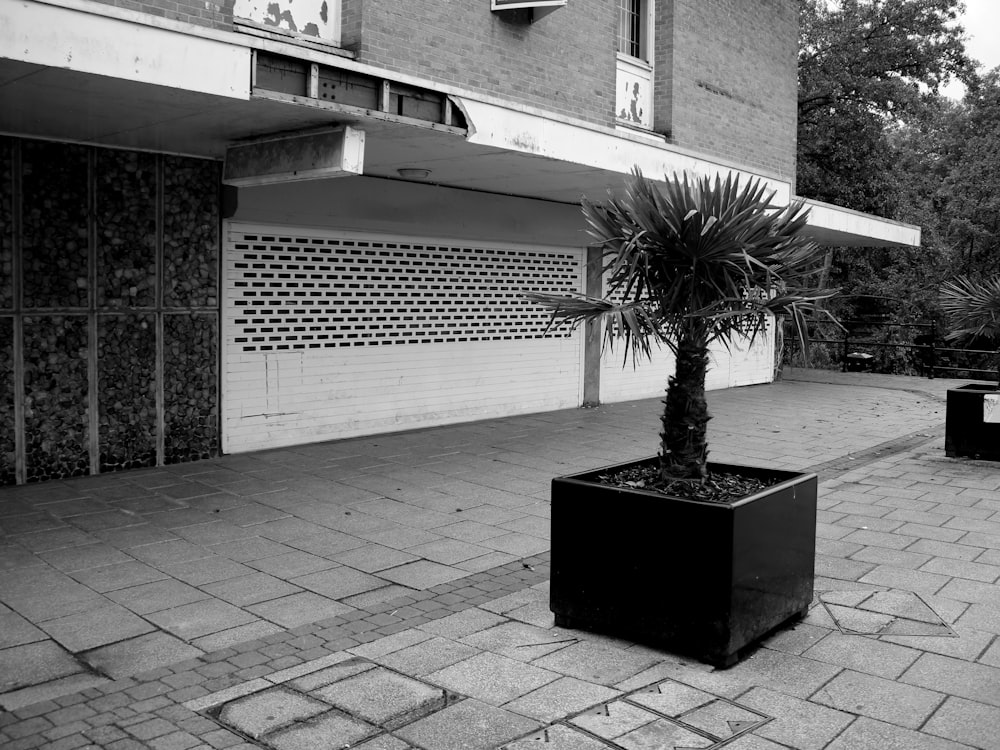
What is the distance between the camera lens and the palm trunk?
4387 millimetres

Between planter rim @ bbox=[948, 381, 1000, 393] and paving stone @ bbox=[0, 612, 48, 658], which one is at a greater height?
planter rim @ bbox=[948, 381, 1000, 393]

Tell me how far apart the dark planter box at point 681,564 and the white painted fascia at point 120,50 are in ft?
11.8

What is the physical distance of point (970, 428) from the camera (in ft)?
30.7

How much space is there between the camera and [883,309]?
1018 inches

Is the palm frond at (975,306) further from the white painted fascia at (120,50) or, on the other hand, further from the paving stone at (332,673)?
the paving stone at (332,673)

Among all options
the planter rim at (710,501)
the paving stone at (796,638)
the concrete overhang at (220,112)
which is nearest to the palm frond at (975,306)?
the concrete overhang at (220,112)

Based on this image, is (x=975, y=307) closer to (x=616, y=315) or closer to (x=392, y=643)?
(x=616, y=315)

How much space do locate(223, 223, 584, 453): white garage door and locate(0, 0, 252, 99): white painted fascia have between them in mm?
2995

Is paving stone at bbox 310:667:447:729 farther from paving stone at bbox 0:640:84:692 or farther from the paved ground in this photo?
paving stone at bbox 0:640:84:692

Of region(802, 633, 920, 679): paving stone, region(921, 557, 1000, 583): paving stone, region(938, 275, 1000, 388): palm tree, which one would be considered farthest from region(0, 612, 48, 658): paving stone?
region(938, 275, 1000, 388): palm tree

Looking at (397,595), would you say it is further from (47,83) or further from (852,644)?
(47,83)

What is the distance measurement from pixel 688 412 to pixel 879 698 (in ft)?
4.74

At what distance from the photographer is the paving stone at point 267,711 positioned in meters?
3.52

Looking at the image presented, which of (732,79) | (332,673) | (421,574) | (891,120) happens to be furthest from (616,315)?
(891,120)
